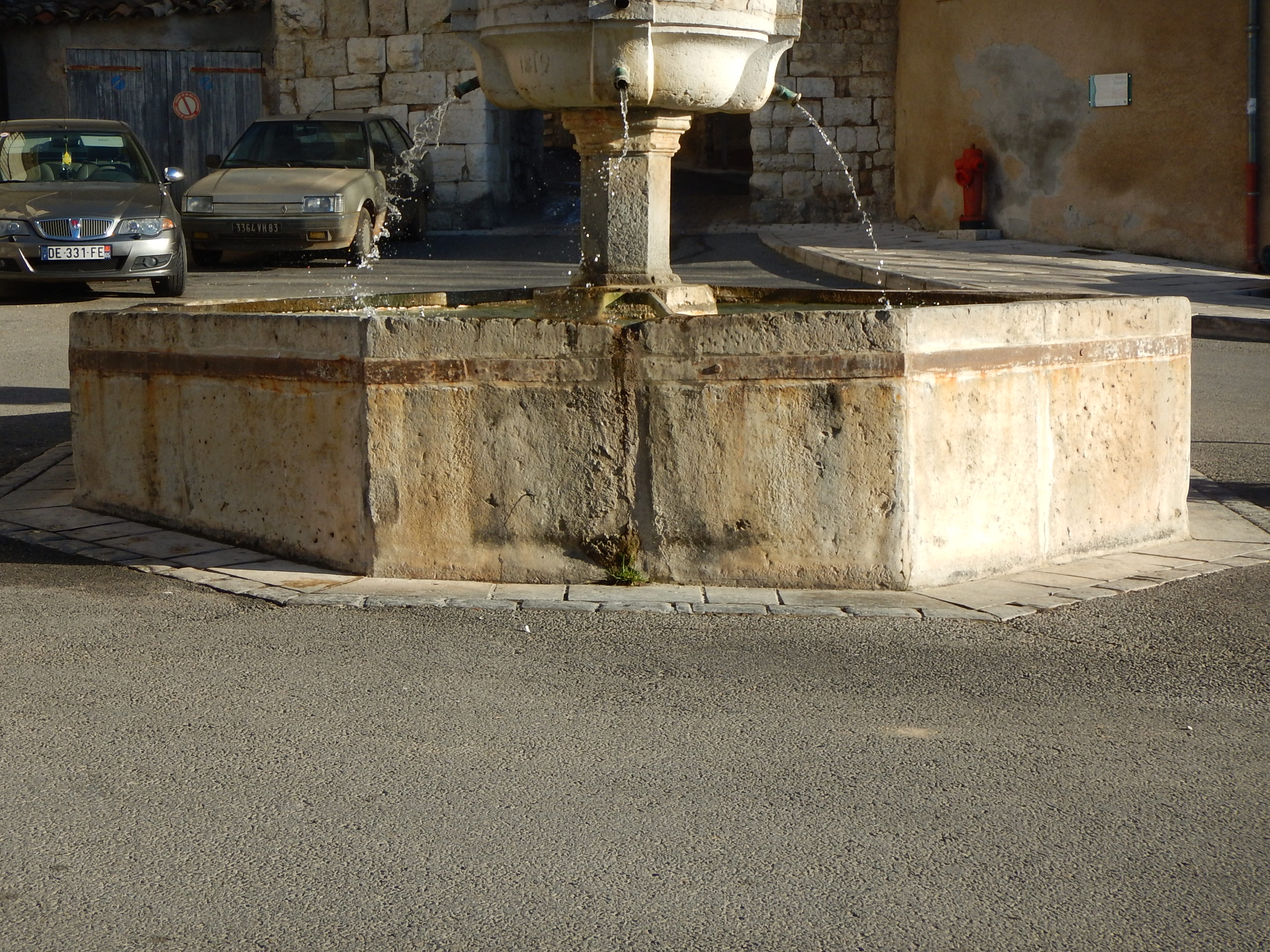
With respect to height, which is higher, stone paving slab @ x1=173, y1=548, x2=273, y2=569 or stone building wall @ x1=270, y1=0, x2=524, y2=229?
stone building wall @ x1=270, y1=0, x2=524, y2=229

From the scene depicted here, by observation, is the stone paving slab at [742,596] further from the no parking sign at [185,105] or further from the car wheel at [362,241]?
the no parking sign at [185,105]

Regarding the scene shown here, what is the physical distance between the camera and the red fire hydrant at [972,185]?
20.2m

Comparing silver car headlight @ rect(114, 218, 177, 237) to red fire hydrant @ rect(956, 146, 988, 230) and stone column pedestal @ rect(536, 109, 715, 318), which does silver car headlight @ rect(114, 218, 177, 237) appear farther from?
red fire hydrant @ rect(956, 146, 988, 230)

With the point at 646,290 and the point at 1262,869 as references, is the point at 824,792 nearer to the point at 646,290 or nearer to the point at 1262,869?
the point at 1262,869

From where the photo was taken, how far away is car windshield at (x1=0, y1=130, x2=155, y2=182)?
14750 mm

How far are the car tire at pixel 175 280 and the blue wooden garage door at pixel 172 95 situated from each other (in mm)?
9153

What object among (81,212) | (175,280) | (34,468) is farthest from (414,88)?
(34,468)

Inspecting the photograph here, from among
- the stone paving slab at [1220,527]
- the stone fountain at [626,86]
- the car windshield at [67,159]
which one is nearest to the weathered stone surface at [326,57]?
the car windshield at [67,159]

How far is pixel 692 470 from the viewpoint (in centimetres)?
525

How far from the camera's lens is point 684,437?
5234mm

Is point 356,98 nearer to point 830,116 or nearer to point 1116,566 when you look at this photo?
point 830,116

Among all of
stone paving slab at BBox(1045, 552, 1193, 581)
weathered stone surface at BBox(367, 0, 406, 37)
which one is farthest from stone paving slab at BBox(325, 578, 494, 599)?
weathered stone surface at BBox(367, 0, 406, 37)

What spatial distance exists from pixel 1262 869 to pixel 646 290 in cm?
399

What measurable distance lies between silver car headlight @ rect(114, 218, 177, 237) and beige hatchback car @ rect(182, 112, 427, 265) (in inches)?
91.7
